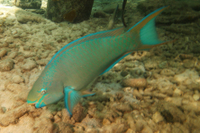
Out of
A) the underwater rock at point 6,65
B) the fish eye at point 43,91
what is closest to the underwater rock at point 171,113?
the fish eye at point 43,91

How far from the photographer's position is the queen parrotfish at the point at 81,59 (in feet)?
4.20

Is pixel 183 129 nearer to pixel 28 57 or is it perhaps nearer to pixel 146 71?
pixel 146 71

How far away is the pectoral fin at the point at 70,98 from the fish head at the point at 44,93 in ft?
0.27

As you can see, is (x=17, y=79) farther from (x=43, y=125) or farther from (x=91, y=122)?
(x=91, y=122)

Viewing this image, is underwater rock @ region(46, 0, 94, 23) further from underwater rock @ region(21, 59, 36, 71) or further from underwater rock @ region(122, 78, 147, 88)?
underwater rock @ region(122, 78, 147, 88)

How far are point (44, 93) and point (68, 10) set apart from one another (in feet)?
12.0

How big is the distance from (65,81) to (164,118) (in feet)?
4.51

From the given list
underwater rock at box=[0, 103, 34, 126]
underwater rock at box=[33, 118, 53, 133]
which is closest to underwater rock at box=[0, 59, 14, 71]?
underwater rock at box=[0, 103, 34, 126]

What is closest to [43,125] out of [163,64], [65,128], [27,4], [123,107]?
[65,128]

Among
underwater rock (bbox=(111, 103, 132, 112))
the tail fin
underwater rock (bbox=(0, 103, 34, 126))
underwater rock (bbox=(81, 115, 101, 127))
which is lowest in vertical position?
underwater rock (bbox=(0, 103, 34, 126))

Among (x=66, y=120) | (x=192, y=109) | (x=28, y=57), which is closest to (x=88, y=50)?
(x=66, y=120)

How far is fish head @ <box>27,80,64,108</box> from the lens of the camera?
4.17 feet

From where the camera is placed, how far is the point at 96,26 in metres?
4.21

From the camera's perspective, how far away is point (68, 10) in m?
4.19
